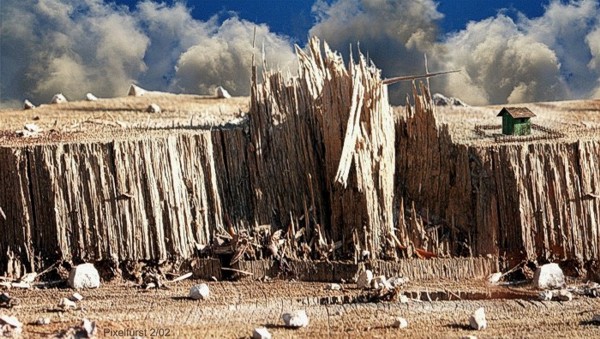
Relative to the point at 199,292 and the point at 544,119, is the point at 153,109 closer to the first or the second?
the point at 199,292

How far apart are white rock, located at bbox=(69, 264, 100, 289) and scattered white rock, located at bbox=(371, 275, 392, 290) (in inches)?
94.5

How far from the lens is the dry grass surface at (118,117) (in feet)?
36.6

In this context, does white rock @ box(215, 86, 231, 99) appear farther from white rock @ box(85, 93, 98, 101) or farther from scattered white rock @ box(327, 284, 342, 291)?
scattered white rock @ box(327, 284, 342, 291)

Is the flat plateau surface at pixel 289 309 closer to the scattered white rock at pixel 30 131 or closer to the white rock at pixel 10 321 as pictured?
the white rock at pixel 10 321

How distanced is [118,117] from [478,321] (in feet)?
17.6

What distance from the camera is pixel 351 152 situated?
10.3 metres

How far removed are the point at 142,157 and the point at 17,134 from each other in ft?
5.38

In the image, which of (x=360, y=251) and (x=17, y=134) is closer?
(x=360, y=251)

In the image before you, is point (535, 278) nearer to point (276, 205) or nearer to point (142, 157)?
point (276, 205)

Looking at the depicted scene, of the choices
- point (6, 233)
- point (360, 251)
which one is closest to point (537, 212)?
point (360, 251)

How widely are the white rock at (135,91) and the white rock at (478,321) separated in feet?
22.3

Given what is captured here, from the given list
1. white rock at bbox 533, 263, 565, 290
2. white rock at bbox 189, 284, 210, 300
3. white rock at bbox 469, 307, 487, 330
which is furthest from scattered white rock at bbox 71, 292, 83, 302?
white rock at bbox 533, 263, 565, 290

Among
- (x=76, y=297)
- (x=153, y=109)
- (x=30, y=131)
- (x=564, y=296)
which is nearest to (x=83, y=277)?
(x=76, y=297)

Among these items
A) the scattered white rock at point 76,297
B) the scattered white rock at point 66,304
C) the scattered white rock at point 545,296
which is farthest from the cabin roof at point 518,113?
the scattered white rock at point 66,304
